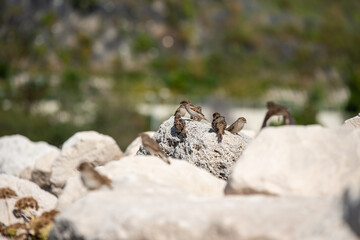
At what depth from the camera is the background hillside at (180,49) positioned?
38.8 metres

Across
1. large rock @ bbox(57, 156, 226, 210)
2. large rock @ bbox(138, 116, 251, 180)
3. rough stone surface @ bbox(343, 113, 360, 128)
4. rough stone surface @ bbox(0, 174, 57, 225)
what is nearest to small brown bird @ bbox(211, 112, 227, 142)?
large rock @ bbox(138, 116, 251, 180)

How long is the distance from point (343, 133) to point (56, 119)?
700 inches

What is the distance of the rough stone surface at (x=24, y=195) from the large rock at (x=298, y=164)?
2.84 metres

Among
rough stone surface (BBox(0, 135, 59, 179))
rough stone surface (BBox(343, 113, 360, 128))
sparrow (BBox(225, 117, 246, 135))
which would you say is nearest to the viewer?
rough stone surface (BBox(343, 113, 360, 128))

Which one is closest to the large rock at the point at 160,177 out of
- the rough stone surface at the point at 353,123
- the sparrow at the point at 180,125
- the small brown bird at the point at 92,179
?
the small brown bird at the point at 92,179

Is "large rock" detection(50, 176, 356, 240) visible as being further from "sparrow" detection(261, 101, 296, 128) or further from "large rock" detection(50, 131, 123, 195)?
"large rock" detection(50, 131, 123, 195)

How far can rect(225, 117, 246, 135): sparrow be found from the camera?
7.96 metres

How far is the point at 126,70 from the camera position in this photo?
41531 millimetres

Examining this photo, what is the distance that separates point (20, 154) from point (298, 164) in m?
8.12

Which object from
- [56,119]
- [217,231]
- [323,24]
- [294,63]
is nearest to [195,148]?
[217,231]

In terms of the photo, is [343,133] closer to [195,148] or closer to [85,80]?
[195,148]

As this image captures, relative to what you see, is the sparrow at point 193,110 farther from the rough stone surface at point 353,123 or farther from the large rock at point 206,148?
the rough stone surface at point 353,123

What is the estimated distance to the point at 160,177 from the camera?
231 inches

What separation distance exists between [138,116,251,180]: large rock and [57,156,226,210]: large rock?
4.34ft
